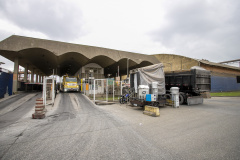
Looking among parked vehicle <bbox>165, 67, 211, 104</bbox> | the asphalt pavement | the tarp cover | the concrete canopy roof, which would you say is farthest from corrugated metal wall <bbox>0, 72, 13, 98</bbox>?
parked vehicle <bbox>165, 67, 211, 104</bbox>

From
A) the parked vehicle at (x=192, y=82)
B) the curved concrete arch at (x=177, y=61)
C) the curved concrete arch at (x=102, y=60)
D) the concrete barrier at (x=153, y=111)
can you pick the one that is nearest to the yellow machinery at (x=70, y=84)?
the curved concrete arch at (x=102, y=60)

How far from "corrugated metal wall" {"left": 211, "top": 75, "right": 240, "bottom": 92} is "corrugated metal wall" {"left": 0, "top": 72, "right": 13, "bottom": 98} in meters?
34.2

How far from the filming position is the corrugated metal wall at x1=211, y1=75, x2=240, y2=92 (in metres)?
24.9

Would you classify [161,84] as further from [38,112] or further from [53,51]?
[53,51]

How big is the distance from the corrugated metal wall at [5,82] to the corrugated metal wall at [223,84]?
1346 inches

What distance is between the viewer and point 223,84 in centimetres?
2669

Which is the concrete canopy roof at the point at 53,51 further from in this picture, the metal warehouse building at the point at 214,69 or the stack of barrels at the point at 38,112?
the stack of barrels at the point at 38,112

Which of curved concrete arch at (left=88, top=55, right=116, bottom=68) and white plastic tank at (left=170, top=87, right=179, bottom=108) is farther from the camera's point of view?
curved concrete arch at (left=88, top=55, right=116, bottom=68)

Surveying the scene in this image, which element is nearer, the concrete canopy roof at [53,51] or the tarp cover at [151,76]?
the tarp cover at [151,76]

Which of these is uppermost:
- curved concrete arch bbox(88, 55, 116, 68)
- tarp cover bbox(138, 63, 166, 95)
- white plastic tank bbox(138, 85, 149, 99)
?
curved concrete arch bbox(88, 55, 116, 68)

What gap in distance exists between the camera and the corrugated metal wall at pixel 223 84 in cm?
2492

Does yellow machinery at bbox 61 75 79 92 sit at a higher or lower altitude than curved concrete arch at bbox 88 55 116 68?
lower

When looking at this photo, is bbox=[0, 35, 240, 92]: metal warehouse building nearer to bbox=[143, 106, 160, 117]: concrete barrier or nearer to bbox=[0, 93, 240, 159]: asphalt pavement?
bbox=[143, 106, 160, 117]: concrete barrier

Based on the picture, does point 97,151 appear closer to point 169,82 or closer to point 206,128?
point 206,128
